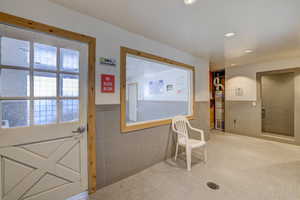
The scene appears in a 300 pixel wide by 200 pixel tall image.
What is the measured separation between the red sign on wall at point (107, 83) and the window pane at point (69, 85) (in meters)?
0.33

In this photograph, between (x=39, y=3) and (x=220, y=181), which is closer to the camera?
(x=39, y=3)

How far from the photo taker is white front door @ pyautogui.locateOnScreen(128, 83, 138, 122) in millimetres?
6060

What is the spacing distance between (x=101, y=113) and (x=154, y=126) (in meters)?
1.11

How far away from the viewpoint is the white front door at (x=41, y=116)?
133cm

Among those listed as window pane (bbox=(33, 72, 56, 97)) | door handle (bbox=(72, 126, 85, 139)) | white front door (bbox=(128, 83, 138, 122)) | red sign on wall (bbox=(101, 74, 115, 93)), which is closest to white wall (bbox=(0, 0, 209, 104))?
red sign on wall (bbox=(101, 74, 115, 93))

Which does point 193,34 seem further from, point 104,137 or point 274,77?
point 274,77

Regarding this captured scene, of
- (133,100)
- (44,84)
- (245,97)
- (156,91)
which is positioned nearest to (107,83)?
(44,84)

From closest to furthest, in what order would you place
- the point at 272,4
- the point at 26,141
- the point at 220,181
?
the point at 26,141
the point at 272,4
the point at 220,181

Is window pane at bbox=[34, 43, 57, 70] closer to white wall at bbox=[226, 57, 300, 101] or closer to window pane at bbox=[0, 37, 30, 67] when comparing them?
window pane at bbox=[0, 37, 30, 67]

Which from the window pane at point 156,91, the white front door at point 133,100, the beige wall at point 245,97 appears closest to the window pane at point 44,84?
the window pane at point 156,91

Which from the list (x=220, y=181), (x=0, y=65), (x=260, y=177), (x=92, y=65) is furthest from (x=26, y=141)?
(x=260, y=177)

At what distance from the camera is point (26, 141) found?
141cm

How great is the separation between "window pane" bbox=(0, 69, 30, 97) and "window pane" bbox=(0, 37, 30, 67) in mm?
86

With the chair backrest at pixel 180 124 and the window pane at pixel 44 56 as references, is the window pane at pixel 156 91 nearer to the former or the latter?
the chair backrest at pixel 180 124
